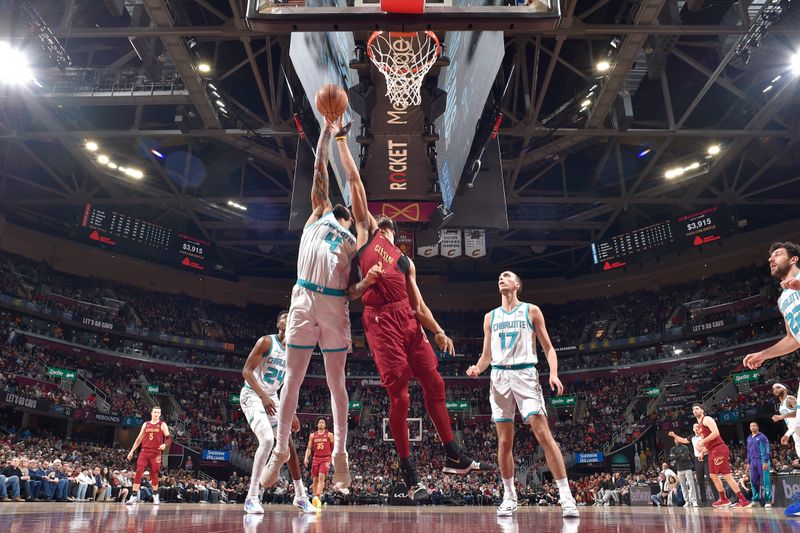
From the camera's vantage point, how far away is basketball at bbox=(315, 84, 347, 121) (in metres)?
5.02

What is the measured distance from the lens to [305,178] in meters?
15.1

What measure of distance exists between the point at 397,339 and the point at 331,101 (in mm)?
2088

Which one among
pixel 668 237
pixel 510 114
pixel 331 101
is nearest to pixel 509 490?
pixel 331 101

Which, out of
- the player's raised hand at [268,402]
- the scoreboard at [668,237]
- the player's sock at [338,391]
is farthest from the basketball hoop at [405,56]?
the scoreboard at [668,237]

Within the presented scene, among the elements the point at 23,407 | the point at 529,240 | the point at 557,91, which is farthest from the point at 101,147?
the point at 529,240

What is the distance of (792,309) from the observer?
18.4 ft

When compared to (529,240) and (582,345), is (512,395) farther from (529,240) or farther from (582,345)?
(582,345)

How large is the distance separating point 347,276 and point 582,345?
3162cm

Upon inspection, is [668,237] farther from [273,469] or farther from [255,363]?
[273,469]

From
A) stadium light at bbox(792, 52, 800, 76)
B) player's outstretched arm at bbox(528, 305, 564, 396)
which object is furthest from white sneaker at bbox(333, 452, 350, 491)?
stadium light at bbox(792, 52, 800, 76)

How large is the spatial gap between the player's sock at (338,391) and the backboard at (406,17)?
3.13 m

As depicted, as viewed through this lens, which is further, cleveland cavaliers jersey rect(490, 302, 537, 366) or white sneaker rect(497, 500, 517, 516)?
cleveland cavaliers jersey rect(490, 302, 537, 366)

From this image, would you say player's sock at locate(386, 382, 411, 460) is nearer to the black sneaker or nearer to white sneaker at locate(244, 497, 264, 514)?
the black sneaker

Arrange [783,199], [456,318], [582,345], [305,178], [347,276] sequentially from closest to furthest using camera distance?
1. [347,276]
2. [305,178]
3. [783,199]
4. [582,345]
5. [456,318]
